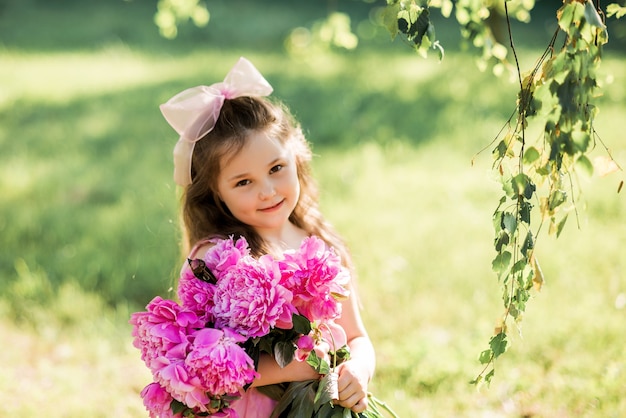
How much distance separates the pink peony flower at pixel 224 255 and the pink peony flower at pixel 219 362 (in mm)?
205

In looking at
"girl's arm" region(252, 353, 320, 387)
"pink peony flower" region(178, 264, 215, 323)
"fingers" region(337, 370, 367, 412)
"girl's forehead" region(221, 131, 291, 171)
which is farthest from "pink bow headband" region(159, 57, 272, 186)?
"fingers" region(337, 370, 367, 412)

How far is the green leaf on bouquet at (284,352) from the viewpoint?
1.88 m

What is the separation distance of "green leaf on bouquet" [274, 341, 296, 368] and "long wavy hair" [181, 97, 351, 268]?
0.49 meters

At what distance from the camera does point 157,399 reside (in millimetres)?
1877

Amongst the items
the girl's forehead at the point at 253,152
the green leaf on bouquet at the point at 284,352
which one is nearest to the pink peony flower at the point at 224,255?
the green leaf on bouquet at the point at 284,352

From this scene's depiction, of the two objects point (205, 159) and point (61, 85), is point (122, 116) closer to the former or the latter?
point (61, 85)

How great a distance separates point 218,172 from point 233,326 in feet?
2.27

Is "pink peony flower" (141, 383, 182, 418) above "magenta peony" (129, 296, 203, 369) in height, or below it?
below

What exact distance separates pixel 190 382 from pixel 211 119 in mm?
943

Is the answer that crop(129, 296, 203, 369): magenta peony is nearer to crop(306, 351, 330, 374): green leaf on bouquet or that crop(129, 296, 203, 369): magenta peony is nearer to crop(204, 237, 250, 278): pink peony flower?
crop(204, 237, 250, 278): pink peony flower

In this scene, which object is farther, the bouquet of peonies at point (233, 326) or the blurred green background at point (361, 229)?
the blurred green background at point (361, 229)

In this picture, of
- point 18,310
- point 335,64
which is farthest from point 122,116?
point 18,310

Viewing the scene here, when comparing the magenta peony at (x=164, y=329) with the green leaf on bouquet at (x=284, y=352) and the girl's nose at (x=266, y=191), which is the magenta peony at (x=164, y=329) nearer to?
the green leaf on bouquet at (x=284, y=352)

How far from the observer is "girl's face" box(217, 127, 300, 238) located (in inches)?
91.5
